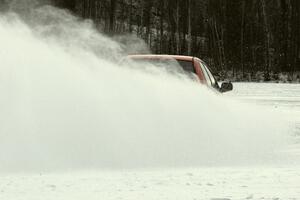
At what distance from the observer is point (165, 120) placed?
8.25 m

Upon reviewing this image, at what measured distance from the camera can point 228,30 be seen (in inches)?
2199

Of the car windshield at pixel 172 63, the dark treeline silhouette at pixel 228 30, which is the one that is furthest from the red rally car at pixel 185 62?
the dark treeline silhouette at pixel 228 30

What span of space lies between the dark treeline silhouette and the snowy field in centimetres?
3835

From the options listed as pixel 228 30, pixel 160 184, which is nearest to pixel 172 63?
pixel 160 184

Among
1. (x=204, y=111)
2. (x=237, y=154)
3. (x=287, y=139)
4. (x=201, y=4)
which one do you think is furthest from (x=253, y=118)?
(x=201, y=4)

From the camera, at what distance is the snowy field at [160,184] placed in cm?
516

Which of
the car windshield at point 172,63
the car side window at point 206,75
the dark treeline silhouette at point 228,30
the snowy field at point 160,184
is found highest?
the dark treeline silhouette at point 228,30

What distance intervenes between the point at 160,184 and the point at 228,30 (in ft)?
168

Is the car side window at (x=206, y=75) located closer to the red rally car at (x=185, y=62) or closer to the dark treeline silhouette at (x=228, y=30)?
the red rally car at (x=185, y=62)

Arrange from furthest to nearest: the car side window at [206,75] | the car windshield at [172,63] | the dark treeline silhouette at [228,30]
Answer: the dark treeline silhouette at [228,30] → the car side window at [206,75] → the car windshield at [172,63]

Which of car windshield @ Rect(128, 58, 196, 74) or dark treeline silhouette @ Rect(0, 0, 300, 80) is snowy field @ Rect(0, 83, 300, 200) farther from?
dark treeline silhouette @ Rect(0, 0, 300, 80)

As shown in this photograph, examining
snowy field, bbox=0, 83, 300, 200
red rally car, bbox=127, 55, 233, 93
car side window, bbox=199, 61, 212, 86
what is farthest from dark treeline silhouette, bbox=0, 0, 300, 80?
snowy field, bbox=0, 83, 300, 200

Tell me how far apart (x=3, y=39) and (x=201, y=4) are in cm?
5090

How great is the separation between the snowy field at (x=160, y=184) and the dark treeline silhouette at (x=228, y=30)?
38.4 meters
